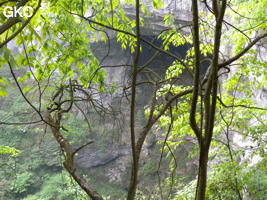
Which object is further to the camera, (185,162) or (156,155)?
(156,155)

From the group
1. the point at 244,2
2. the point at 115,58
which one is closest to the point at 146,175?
the point at 115,58

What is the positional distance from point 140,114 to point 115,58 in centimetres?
200

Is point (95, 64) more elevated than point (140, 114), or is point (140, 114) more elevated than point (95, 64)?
point (140, 114)

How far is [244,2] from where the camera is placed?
2789 mm

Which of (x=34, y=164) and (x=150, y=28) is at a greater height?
(x=150, y=28)

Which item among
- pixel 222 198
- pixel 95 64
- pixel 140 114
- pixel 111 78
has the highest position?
pixel 111 78

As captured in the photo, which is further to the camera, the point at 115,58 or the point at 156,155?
the point at 115,58

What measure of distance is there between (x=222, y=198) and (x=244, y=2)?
1.92 metres

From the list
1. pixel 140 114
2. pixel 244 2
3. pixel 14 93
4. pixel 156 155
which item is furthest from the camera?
pixel 14 93

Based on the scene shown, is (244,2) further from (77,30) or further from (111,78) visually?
(111,78)

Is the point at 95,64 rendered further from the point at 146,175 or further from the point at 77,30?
the point at 146,175

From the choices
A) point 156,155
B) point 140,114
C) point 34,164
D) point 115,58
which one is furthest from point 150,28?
point 34,164

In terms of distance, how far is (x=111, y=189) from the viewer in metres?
7.72

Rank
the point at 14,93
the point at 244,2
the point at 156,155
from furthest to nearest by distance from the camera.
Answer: the point at 14,93 < the point at 156,155 < the point at 244,2
